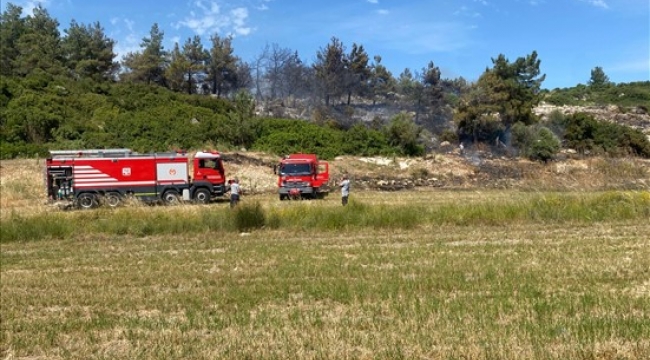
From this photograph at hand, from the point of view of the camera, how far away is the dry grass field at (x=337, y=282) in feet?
17.4

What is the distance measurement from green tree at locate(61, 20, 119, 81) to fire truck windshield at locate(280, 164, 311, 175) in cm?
4508

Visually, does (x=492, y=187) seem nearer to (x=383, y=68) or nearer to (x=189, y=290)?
(x=189, y=290)

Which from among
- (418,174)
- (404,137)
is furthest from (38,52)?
(418,174)

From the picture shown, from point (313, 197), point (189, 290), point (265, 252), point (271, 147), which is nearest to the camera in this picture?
point (189, 290)

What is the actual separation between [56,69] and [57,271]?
197 feet

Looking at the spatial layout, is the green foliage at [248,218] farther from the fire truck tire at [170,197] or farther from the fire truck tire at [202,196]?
the fire truck tire at [202,196]

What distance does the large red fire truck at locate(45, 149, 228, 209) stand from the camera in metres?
26.4

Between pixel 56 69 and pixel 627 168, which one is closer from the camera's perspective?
pixel 627 168

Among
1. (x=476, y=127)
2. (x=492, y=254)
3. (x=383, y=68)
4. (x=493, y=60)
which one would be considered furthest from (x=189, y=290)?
(x=383, y=68)

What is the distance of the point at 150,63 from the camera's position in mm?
71000

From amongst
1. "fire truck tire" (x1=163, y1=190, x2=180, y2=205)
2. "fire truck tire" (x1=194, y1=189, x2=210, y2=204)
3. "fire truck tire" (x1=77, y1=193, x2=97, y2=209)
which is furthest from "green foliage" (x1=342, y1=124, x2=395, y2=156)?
"fire truck tire" (x1=77, y1=193, x2=97, y2=209)

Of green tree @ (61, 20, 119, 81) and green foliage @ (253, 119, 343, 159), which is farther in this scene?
green tree @ (61, 20, 119, 81)

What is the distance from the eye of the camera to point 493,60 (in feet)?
213

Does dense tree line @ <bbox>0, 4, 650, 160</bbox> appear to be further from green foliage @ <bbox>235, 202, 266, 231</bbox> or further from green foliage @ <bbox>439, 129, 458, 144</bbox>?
green foliage @ <bbox>235, 202, 266, 231</bbox>
